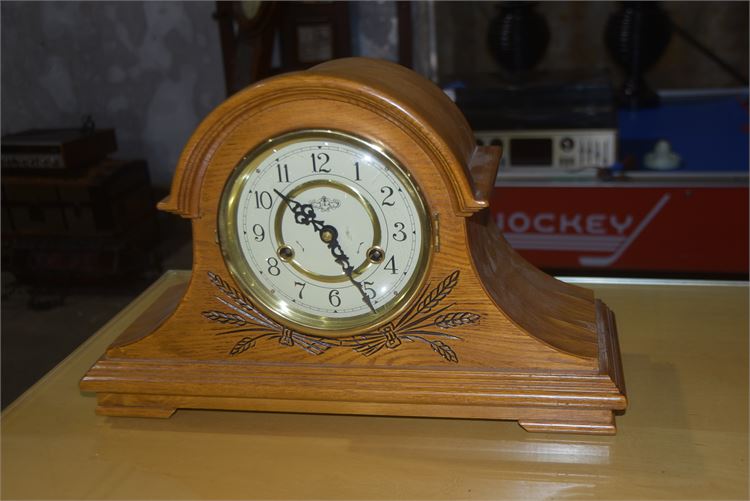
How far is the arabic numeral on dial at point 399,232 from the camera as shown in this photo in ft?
3.40

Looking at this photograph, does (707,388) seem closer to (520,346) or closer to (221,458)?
(520,346)

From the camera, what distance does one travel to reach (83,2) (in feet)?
11.3

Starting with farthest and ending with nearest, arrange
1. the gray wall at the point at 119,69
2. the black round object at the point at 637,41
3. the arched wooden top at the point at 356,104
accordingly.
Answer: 1. the gray wall at the point at 119,69
2. the black round object at the point at 637,41
3. the arched wooden top at the point at 356,104

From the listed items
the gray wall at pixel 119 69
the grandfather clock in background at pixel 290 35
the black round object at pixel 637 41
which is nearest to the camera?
the black round object at pixel 637 41

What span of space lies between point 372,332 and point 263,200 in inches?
9.4

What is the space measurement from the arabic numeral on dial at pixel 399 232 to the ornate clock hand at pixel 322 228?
0.25ft

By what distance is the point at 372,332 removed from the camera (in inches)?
43.1

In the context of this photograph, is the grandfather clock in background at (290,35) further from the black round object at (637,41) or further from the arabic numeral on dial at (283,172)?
the arabic numeral on dial at (283,172)

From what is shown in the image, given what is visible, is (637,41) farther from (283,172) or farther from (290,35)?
(283,172)

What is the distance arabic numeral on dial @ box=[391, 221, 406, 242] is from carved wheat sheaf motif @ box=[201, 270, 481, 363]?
0.08 m

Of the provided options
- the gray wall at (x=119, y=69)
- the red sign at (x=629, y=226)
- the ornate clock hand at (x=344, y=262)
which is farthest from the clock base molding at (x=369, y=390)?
the gray wall at (x=119, y=69)

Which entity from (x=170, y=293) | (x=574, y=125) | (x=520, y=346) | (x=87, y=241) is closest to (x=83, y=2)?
(x=87, y=241)

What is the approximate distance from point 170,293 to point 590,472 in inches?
29.4

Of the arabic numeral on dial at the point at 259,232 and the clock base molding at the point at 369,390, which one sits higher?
the arabic numeral on dial at the point at 259,232
